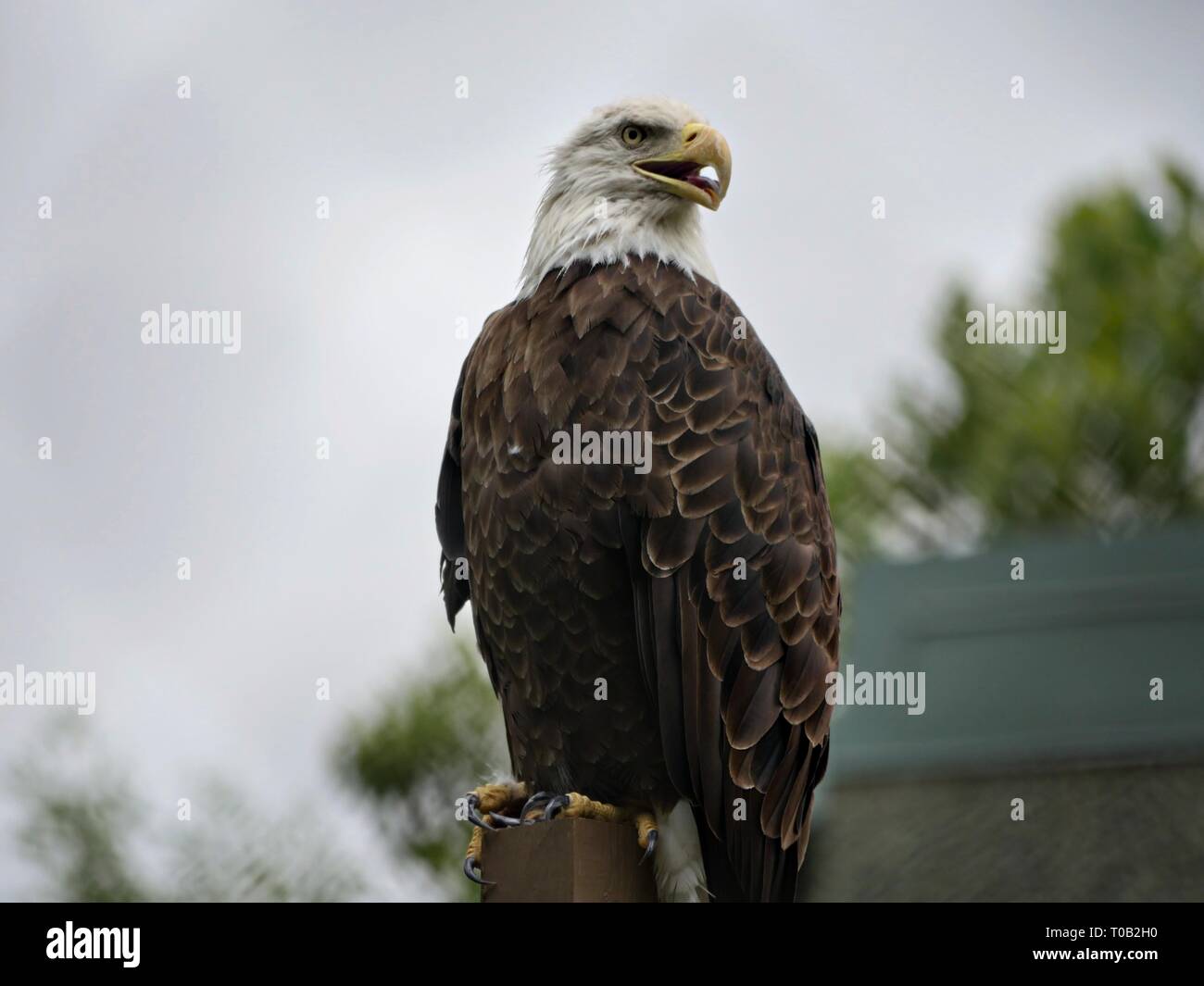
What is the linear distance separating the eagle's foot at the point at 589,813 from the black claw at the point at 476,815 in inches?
3.8

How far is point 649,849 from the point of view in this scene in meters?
3.58

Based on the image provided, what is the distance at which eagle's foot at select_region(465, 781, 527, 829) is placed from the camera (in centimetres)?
369

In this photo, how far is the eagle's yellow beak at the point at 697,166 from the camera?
13.0 ft

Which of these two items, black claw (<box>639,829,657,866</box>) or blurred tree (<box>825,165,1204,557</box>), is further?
blurred tree (<box>825,165,1204,557</box>)

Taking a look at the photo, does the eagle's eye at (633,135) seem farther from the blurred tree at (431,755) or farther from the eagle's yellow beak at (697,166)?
the blurred tree at (431,755)

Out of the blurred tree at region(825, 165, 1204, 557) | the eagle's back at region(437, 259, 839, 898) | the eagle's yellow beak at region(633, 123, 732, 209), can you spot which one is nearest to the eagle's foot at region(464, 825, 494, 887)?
the eagle's back at region(437, 259, 839, 898)

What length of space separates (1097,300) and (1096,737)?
25.6 feet

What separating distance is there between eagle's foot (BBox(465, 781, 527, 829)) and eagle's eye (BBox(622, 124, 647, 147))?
5.76 feet

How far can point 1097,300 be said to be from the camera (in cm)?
1520

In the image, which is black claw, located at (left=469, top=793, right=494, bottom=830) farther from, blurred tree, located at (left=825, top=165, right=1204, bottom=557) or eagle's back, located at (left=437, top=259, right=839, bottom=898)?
blurred tree, located at (left=825, top=165, right=1204, bottom=557)

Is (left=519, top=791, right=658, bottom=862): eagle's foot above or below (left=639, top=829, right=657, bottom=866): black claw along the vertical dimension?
above
